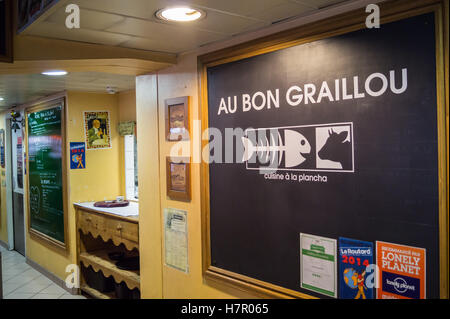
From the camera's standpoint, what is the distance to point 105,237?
4180 mm

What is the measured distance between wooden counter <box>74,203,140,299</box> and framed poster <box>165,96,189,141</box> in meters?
1.11

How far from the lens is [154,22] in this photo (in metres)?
2.11

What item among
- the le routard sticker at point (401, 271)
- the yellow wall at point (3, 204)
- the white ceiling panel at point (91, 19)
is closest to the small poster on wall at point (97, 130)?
the white ceiling panel at point (91, 19)

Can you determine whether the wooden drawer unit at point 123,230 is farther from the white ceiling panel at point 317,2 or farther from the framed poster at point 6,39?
the white ceiling panel at point 317,2

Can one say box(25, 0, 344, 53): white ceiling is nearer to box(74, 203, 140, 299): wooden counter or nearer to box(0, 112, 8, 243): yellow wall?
box(74, 203, 140, 299): wooden counter

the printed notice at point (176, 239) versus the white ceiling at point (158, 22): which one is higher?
the white ceiling at point (158, 22)

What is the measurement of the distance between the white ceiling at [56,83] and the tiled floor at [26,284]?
2.58m

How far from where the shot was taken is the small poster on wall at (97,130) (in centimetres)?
489

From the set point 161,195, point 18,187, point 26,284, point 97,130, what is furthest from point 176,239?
point 18,187

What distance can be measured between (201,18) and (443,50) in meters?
1.21

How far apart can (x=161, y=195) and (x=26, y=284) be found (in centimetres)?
331

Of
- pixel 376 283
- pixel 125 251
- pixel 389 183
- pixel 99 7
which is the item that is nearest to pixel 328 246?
pixel 376 283

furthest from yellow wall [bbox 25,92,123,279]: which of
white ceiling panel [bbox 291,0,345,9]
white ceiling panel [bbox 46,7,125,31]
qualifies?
white ceiling panel [bbox 291,0,345,9]

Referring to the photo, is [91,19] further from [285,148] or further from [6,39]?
[285,148]
